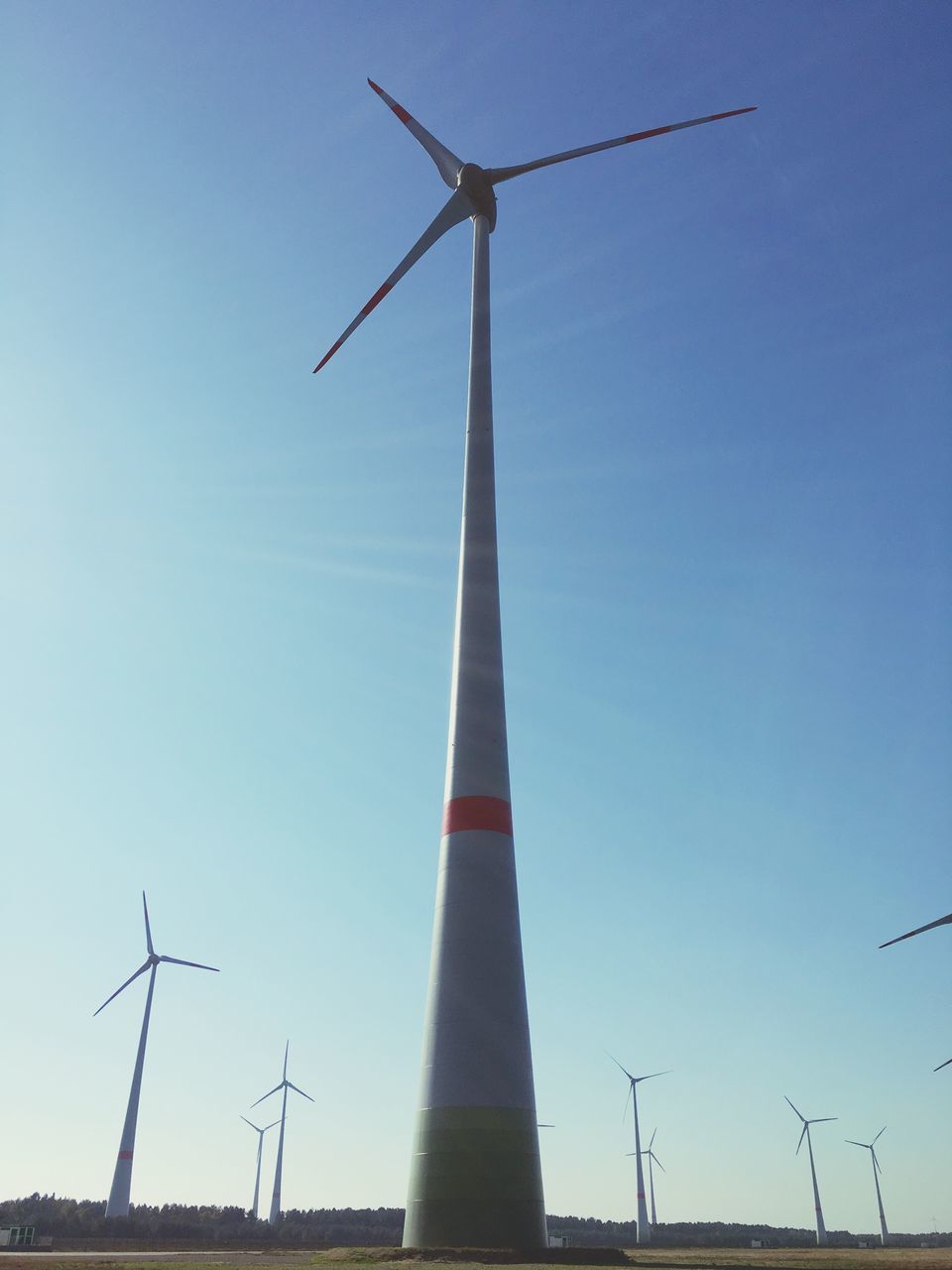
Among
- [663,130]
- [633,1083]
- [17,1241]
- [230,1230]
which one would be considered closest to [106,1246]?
[17,1241]

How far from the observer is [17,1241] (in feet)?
240

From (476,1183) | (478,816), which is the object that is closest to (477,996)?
(476,1183)

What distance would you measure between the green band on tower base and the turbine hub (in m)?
43.4

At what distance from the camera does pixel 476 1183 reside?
1178 inches

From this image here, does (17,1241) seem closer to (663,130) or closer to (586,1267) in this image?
(586,1267)

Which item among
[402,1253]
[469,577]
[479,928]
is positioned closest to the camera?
[402,1253]

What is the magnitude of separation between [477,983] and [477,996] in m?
0.41

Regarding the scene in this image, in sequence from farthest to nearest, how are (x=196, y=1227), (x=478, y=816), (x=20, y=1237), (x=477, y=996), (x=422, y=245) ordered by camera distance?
(x=196, y=1227) < (x=20, y=1237) < (x=422, y=245) < (x=478, y=816) < (x=477, y=996)

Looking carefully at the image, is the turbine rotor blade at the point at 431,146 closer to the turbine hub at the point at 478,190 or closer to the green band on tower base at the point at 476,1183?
the turbine hub at the point at 478,190

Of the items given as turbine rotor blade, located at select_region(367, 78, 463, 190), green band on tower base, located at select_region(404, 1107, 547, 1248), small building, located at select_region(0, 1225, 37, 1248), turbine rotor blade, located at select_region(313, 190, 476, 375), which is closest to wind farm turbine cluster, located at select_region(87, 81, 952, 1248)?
green band on tower base, located at select_region(404, 1107, 547, 1248)

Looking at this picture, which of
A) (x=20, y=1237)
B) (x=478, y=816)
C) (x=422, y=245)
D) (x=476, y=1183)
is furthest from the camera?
(x=20, y=1237)

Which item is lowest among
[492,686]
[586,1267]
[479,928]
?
[586,1267]

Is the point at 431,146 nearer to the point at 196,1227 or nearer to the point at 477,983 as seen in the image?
the point at 477,983

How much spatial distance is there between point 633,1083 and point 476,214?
106m
